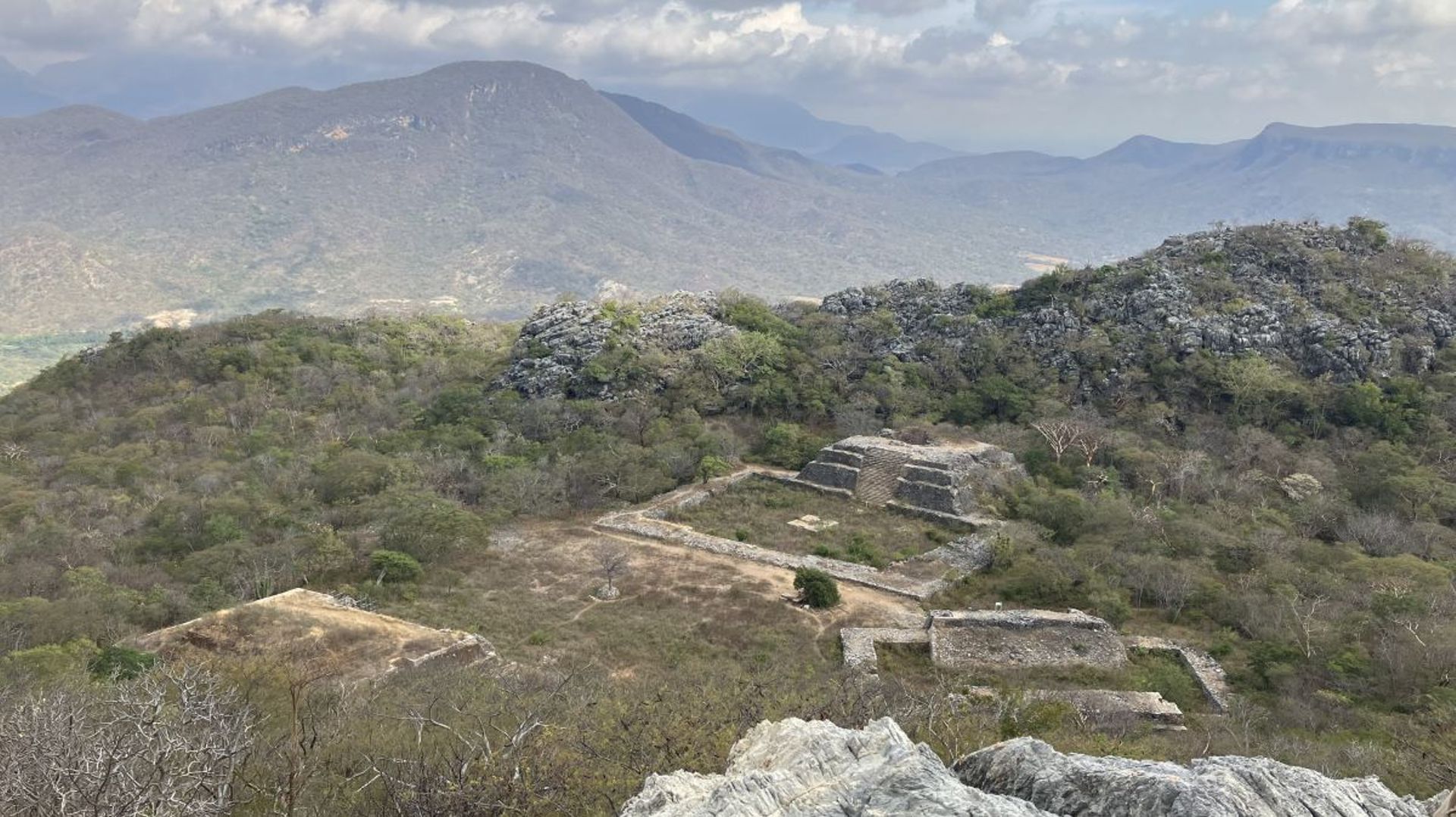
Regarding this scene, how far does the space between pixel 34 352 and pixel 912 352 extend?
129 metres

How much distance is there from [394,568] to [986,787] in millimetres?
20454

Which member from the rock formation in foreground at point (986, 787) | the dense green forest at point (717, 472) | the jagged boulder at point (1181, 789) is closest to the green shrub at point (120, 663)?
the dense green forest at point (717, 472)

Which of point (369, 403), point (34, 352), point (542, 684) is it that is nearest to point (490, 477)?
point (369, 403)

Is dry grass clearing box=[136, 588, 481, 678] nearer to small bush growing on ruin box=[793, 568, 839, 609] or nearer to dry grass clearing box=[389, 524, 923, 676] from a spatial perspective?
dry grass clearing box=[389, 524, 923, 676]

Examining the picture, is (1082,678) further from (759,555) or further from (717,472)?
(717,472)

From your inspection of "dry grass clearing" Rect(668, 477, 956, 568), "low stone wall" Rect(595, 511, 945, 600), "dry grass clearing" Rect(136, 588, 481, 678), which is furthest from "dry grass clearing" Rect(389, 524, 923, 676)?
"dry grass clearing" Rect(668, 477, 956, 568)

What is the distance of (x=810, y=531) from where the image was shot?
92.6ft

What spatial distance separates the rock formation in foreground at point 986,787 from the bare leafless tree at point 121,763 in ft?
13.8

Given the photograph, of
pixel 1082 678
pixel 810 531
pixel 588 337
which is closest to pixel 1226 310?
pixel 810 531

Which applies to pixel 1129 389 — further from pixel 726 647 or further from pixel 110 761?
pixel 110 761

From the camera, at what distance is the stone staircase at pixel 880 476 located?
30828 millimetres

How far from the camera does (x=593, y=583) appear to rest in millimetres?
23609

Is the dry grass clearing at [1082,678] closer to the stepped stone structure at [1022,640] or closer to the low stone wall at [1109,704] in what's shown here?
the stepped stone structure at [1022,640]

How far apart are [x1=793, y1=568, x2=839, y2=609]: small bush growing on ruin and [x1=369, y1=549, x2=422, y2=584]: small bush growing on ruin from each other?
10.9 meters
